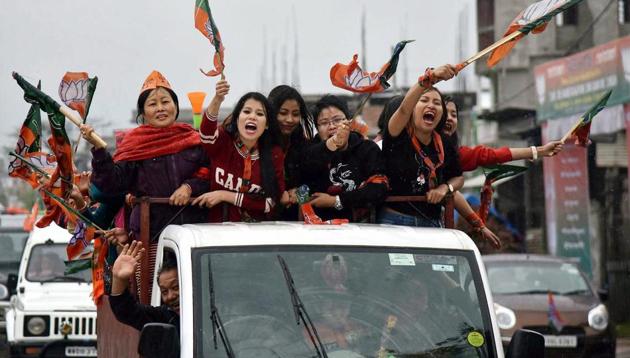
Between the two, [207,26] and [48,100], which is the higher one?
[207,26]

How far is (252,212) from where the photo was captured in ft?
23.6

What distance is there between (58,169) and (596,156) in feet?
67.0

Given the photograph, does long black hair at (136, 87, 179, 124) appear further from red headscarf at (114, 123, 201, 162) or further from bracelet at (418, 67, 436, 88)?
bracelet at (418, 67, 436, 88)

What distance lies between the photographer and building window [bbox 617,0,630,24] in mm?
35344

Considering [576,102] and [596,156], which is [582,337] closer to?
[576,102]

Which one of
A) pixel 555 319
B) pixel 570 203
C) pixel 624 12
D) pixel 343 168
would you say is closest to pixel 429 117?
pixel 343 168

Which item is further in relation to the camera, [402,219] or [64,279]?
[64,279]

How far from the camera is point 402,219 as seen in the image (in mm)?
7195

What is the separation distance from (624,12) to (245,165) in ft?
99.7

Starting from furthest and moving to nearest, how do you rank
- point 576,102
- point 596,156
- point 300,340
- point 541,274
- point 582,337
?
1. point 596,156
2. point 576,102
3. point 541,274
4. point 582,337
5. point 300,340

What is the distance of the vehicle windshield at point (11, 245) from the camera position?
19.1m

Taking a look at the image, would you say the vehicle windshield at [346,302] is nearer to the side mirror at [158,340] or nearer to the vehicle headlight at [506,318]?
the side mirror at [158,340]

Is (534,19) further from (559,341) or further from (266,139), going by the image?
(559,341)

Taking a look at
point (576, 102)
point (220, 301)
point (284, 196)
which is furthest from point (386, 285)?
point (576, 102)
